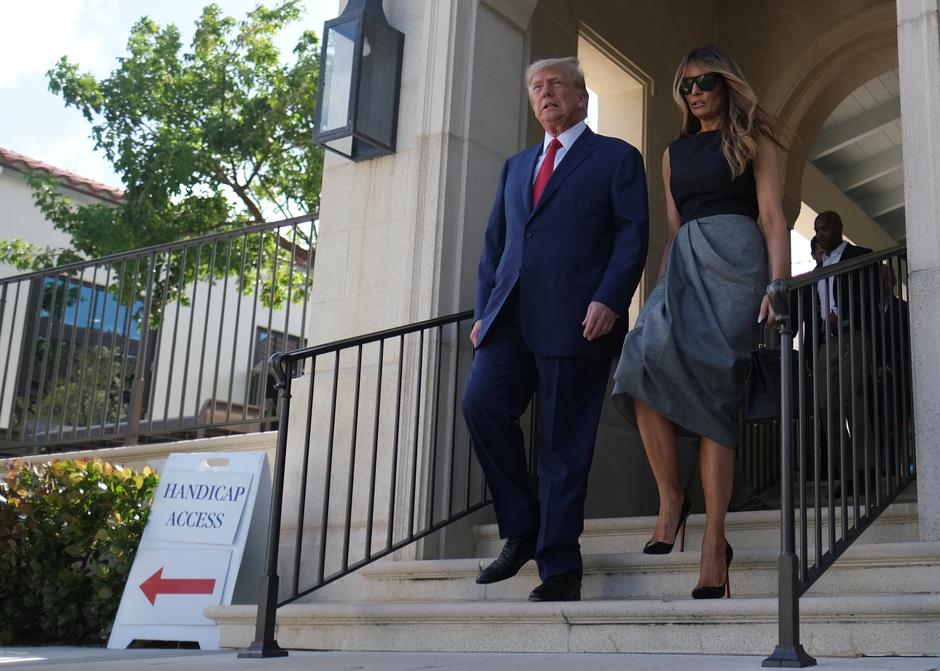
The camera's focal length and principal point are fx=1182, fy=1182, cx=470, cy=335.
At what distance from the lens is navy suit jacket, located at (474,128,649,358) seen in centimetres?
360

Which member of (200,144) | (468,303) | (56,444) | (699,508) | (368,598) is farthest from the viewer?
(200,144)

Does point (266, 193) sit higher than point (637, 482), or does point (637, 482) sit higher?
point (266, 193)

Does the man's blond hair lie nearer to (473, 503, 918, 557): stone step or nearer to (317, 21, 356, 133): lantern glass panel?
(317, 21, 356, 133): lantern glass panel

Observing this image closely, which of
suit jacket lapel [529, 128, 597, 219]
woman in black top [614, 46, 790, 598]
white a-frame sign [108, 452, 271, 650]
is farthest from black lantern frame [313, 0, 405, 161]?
woman in black top [614, 46, 790, 598]

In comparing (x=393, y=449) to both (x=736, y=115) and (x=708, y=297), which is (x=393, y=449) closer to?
(x=708, y=297)

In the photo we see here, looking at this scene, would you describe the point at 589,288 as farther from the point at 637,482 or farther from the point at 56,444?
the point at 56,444

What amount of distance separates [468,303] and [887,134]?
25.3ft

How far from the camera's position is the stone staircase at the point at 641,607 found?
266 cm

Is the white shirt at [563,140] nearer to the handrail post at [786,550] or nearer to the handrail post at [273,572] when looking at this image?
the handrail post at [273,572]

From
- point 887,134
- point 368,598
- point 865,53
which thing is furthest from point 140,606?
point 887,134

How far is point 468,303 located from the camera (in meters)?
4.62

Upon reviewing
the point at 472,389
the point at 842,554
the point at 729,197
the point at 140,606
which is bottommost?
the point at 140,606

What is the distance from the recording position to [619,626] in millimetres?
2984

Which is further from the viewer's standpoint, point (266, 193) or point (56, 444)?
point (266, 193)
